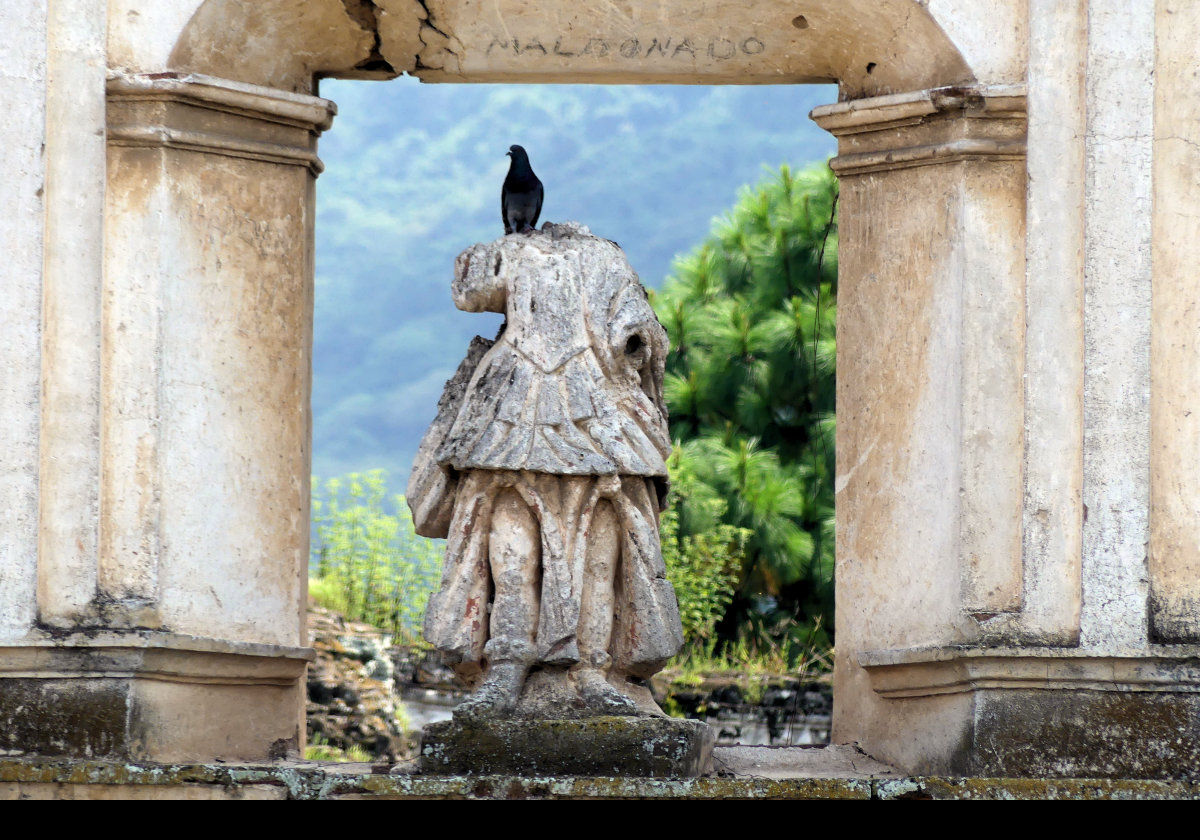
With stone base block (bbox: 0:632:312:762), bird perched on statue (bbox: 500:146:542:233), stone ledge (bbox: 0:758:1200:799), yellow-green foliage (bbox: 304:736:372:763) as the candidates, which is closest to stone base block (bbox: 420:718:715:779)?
stone ledge (bbox: 0:758:1200:799)

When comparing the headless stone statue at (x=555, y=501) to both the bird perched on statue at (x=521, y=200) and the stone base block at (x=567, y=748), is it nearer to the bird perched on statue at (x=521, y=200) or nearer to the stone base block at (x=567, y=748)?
the stone base block at (x=567, y=748)

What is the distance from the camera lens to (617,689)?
7285 millimetres

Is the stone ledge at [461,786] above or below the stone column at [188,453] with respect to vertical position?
below

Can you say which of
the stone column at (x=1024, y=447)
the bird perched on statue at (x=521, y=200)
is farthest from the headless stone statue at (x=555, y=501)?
the stone column at (x=1024, y=447)

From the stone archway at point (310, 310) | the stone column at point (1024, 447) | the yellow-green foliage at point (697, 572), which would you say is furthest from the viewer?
the yellow-green foliage at point (697, 572)

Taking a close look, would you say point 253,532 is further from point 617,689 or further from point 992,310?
point 992,310

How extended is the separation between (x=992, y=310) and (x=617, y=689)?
6.01ft

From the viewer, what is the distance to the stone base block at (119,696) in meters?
7.25

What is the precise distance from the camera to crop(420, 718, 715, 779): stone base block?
6848 mm

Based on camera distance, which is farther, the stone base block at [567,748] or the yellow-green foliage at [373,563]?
the yellow-green foliage at [373,563]

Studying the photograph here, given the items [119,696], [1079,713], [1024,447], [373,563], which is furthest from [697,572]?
[119,696]

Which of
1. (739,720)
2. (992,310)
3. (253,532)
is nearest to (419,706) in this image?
(739,720)

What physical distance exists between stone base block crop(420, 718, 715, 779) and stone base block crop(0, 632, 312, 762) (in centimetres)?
101

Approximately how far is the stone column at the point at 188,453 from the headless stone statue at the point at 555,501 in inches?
29.9
